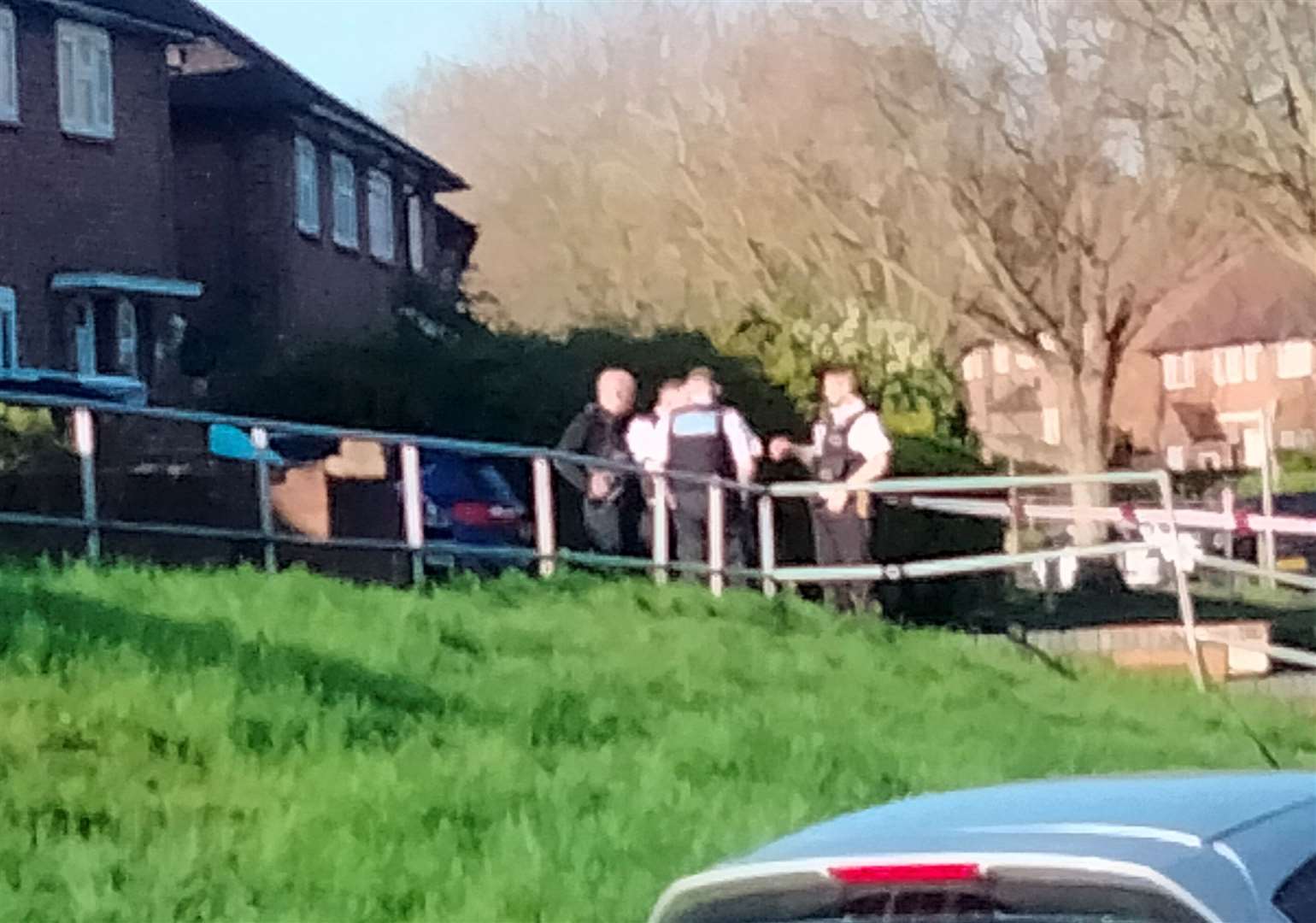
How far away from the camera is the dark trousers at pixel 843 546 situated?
17.5 meters

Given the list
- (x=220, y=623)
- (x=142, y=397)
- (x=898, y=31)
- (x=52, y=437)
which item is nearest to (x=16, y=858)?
(x=220, y=623)

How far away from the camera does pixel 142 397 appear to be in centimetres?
2875

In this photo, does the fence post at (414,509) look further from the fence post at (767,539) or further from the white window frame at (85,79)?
the white window frame at (85,79)

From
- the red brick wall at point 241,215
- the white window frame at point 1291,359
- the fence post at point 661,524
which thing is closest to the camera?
the fence post at point 661,524

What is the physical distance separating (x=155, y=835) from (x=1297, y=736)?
7.40 meters

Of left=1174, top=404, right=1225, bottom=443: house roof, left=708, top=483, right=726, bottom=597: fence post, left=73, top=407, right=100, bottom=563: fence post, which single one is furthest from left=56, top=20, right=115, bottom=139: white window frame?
left=1174, top=404, right=1225, bottom=443: house roof

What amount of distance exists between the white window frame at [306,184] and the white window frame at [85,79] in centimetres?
533

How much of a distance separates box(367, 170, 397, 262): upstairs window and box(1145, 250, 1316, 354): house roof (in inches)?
1685

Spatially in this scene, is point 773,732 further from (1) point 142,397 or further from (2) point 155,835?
(1) point 142,397

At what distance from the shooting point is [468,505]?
1902 centimetres

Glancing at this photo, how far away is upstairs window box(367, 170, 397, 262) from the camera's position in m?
41.4

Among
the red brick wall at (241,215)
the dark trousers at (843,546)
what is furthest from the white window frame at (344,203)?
the dark trousers at (843,546)

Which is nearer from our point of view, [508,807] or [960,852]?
[960,852]

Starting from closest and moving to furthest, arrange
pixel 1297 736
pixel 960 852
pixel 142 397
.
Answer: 1. pixel 960 852
2. pixel 1297 736
3. pixel 142 397
